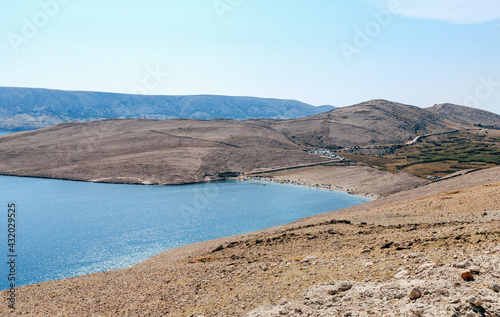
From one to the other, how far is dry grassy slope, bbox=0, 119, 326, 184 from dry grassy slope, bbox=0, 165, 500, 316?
88.9m

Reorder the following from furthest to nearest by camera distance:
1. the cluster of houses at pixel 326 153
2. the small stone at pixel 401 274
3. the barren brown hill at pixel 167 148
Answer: the cluster of houses at pixel 326 153
the barren brown hill at pixel 167 148
the small stone at pixel 401 274

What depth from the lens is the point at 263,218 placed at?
225ft

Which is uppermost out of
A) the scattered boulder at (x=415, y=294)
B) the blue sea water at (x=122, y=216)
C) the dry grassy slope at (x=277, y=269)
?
the scattered boulder at (x=415, y=294)

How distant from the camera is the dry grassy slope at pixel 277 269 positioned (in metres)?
15.2

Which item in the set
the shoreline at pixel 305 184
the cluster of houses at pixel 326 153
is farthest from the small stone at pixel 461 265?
the cluster of houses at pixel 326 153

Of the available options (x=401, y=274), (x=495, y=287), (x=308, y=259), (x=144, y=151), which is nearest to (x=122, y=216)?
(x=308, y=259)

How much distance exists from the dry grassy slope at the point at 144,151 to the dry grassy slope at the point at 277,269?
88.9 metres

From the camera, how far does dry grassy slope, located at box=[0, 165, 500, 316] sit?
15219mm

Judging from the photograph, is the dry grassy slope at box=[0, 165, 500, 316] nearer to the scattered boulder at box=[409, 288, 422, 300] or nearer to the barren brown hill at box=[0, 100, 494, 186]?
the scattered boulder at box=[409, 288, 422, 300]

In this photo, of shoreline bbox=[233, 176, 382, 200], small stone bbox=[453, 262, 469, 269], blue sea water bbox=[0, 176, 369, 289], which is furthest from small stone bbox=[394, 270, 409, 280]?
shoreline bbox=[233, 176, 382, 200]

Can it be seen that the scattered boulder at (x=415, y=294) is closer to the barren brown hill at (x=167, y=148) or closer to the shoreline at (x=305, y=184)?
the shoreline at (x=305, y=184)

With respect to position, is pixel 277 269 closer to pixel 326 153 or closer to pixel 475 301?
pixel 475 301

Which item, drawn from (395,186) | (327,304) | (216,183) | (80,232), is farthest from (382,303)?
(216,183)

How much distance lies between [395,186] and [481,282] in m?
95.3
